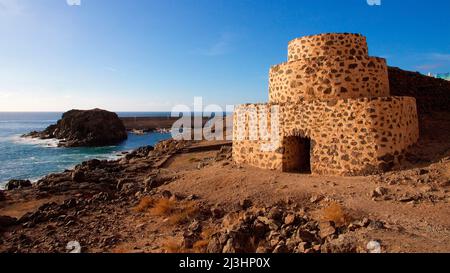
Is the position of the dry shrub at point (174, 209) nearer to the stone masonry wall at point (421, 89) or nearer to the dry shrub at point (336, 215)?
the dry shrub at point (336, 215)

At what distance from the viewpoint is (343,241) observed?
18.8 ft

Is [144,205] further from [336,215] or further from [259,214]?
[336,215]

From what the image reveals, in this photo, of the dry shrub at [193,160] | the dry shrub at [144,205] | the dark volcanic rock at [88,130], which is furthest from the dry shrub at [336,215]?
the dark volcanic rock at [88,130]

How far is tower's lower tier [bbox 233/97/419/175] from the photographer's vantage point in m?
9.66

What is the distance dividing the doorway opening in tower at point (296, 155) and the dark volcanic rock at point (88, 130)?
3806 centimetres

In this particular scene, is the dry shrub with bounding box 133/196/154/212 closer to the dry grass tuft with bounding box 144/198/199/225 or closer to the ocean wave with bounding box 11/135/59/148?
the dry grass tuft with bounding box 144/198/199/225

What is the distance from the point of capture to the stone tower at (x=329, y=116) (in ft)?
31.9

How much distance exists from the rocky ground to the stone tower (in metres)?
0.61

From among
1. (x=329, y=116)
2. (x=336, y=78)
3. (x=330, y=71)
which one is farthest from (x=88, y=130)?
(x=329, y=116)

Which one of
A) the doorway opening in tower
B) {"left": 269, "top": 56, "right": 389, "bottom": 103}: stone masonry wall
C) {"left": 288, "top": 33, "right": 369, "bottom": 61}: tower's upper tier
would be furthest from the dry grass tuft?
{"left": 288, "top": 33, "right": 369, "bottom": 61}: tower's upper tier

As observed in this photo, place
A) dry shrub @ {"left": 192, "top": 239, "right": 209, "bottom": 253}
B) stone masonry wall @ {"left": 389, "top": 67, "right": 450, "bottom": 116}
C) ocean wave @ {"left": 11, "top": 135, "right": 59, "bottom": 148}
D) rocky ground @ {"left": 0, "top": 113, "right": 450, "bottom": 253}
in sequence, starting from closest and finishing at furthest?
rocky ground @ {"left": 0, "top": 113, "right": 450, "bottom": 253}
dry shrub @ {"left": 192, "top": 239, "right": 209, "bottom": 253}
stone masonry wall @ {"left": 389, "top": 67, "right": 450, "bottom": 116}
ocean wave @ {"left": 11, "top": 135, "right": 59, "bottom": 148}

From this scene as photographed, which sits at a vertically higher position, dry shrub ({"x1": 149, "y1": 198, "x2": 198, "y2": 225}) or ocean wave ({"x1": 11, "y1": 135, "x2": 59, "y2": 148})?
dry shrub ({"x1": 149, "y1": 198, "x2": 198, "y2": 225})
